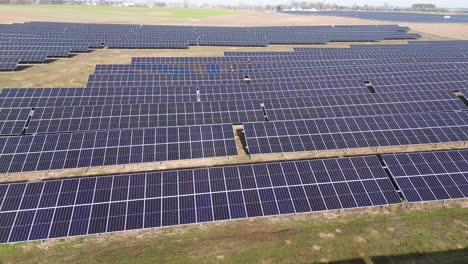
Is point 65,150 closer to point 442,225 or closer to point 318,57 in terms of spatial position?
point 442,225

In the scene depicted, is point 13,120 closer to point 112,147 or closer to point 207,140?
point 112,147

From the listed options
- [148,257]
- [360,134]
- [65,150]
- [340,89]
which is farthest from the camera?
[340,89]

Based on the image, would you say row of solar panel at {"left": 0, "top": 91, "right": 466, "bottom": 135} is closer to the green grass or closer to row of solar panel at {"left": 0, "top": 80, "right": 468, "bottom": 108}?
row of solar panel at {"left": 0, "top": 80, "right": 468, "bottom": 108}

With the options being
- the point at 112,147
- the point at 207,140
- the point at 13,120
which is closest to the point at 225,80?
the point at 207,140

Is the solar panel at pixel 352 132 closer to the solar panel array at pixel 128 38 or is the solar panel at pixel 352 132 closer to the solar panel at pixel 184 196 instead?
the solar panel at pixel 184 196

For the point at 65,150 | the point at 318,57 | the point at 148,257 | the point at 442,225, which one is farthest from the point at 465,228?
the point at 318,57

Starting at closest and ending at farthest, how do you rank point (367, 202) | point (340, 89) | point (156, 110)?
point (367, 202) < point (156, 110) < point (340, 89)

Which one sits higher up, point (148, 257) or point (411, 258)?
point (411, 258)
